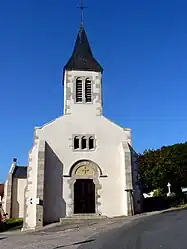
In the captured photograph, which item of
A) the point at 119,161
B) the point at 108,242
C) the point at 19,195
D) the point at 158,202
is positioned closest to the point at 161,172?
the point at 158,202

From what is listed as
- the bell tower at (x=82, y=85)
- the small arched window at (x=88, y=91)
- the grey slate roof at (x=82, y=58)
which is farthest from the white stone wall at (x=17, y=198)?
the grey slate roof at (x=82, y=58)

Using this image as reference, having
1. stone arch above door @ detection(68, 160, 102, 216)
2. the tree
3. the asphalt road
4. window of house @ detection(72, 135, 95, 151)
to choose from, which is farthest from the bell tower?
the tree

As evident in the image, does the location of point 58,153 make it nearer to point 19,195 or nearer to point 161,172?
point 19,195

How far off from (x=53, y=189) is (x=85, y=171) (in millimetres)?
2533

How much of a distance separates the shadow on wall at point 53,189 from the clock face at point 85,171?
4.12 feet

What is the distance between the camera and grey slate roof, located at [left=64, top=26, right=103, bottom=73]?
1045 inches

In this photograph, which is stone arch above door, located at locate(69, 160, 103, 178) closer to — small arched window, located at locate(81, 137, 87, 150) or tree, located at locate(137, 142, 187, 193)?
small arched window, located at locate(81, 137, 87, 150)

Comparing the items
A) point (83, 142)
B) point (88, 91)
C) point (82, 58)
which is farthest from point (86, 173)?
point (82, 58)

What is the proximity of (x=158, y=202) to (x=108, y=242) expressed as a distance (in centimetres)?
1985

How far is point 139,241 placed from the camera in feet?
34.2

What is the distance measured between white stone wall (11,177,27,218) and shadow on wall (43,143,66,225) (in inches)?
668

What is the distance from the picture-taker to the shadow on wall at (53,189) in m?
21.9

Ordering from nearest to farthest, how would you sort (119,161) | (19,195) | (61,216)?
(61,216)
(119,161)
(19,195)

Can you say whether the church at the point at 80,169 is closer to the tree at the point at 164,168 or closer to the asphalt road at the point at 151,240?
the asphalt road at the point at 151,240
